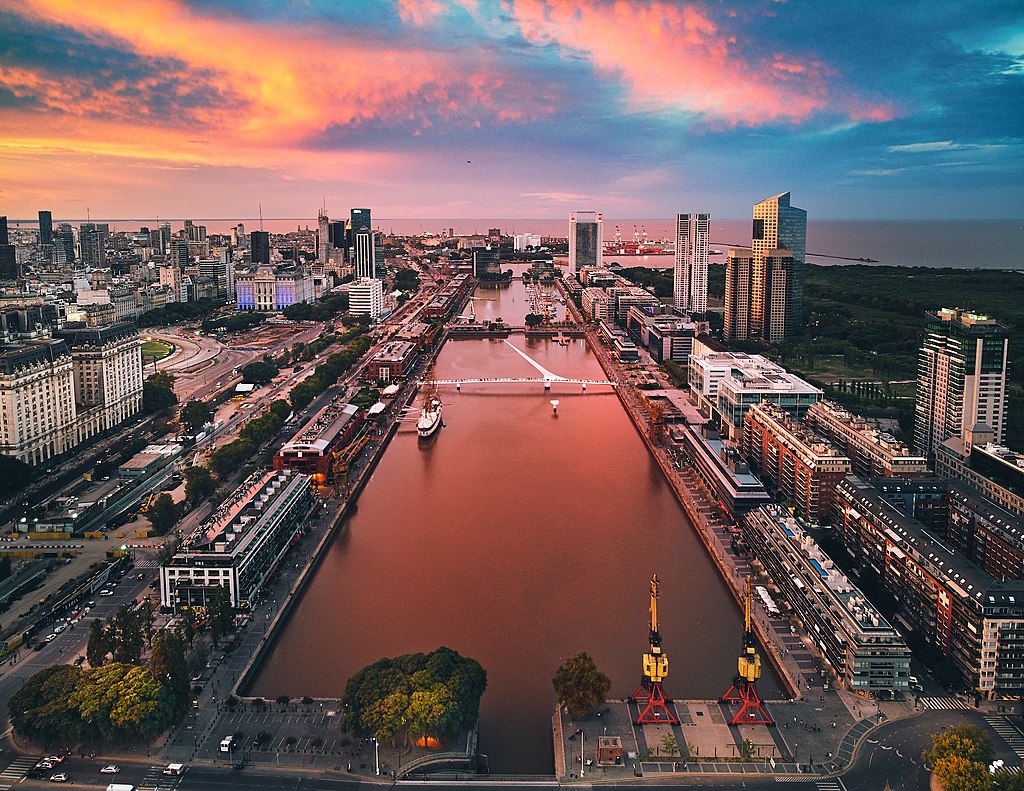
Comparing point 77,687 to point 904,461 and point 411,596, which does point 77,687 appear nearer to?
point 411,596

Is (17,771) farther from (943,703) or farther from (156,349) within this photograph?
(156,349)

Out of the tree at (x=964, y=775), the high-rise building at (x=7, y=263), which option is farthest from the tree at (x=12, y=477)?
the high-rise building at (x=7, y=263)

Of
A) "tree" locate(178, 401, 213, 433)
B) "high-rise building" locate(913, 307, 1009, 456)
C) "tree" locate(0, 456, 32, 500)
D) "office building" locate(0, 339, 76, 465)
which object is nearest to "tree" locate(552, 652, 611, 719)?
"high-rise building" locate(913, 307, 1009, 456)

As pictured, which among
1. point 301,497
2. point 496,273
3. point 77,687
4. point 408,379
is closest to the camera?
point 77,687

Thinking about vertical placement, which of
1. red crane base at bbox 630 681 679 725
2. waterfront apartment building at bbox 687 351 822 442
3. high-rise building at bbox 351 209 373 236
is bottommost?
red crane base at bbox 630 681 679 725

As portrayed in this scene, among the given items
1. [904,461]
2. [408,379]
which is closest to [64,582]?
[904,461]

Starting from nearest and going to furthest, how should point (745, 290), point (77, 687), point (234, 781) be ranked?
point (234, 781) → point (77, 687) → point (745, 290)

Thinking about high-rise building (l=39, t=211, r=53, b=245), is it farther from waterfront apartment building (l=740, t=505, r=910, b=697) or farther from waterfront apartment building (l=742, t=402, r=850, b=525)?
waterfront apartment building (l=740, t=505, r=910, b=697)
